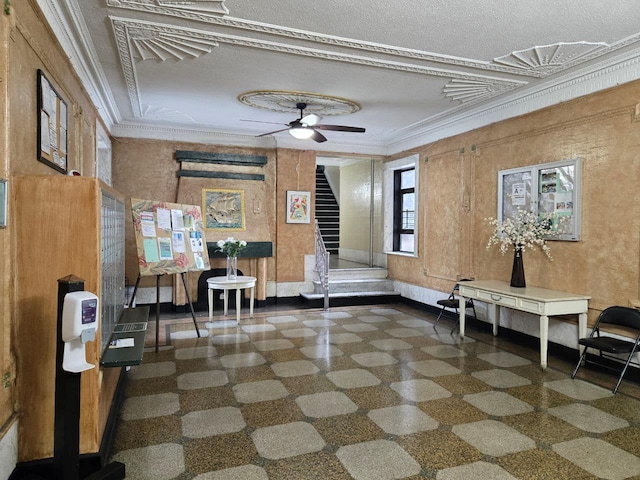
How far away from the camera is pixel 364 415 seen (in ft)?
11.3

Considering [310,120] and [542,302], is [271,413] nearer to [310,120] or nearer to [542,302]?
[542,302]

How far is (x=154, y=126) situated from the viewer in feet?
24.4

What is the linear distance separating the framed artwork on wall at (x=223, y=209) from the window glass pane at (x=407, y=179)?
3.28m

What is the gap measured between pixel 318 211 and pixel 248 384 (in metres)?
9.25

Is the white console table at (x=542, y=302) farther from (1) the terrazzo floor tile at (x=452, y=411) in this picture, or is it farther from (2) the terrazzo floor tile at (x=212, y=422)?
(2) the terrazzo floor tile at (x=212, y=422)

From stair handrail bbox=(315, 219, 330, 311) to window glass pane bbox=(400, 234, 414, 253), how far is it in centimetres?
184

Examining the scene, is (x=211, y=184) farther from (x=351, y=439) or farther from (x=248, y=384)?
(x=351, y=439)

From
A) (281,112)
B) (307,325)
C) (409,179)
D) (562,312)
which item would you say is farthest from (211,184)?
(562,312)

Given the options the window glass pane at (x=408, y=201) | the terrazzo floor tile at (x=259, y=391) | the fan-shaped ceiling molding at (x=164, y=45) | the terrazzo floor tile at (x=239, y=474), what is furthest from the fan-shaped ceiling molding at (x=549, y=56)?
the terrazzo floor tile at (x=239, y=474)

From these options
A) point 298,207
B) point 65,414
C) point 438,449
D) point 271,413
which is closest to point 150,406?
point 271,413

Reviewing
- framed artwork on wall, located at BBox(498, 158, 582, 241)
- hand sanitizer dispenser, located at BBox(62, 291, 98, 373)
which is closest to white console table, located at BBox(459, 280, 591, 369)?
framed artwork on wall, located at BBox(498, 158, 582, 241)

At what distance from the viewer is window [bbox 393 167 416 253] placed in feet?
28.7

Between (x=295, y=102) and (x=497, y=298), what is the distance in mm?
3629

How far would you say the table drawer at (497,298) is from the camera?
4926mm
